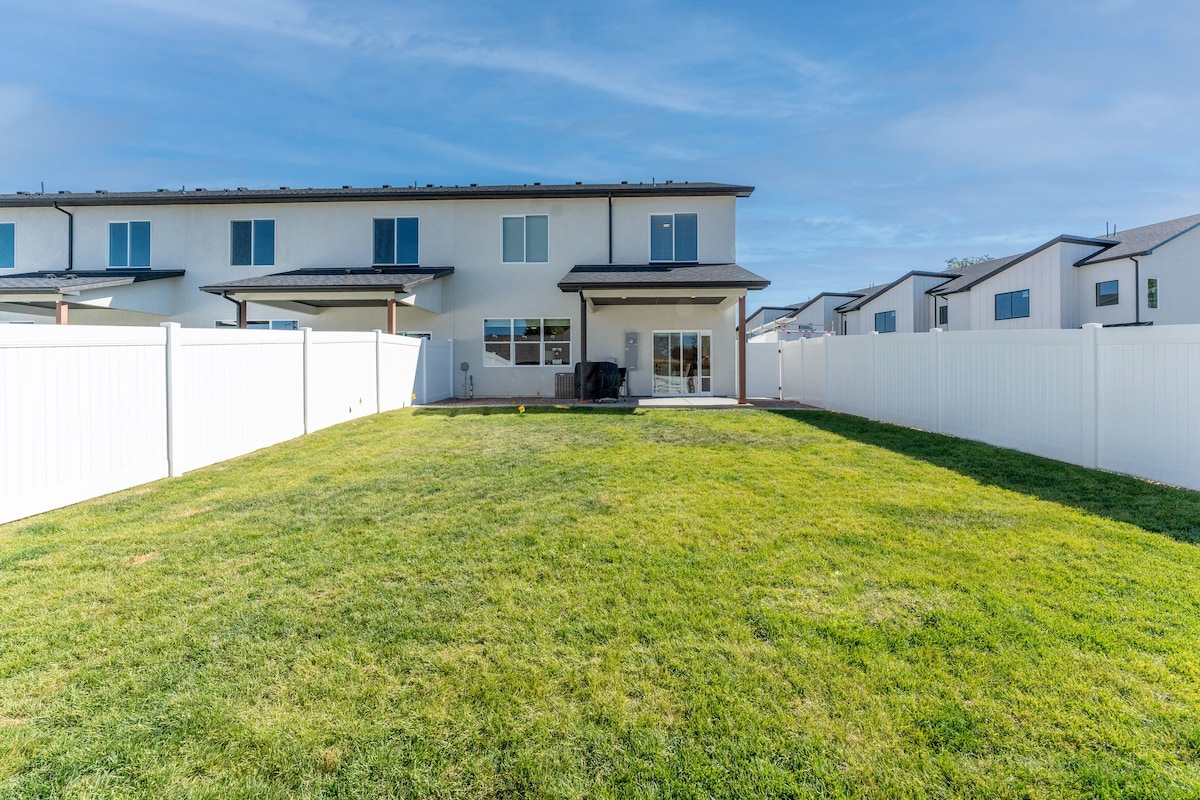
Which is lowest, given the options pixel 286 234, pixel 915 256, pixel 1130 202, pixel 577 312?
pixel 577 312

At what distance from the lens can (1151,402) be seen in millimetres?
5836

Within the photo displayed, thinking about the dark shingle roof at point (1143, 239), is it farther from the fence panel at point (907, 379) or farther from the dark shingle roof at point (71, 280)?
the dark shingle roof at point (71, 280)

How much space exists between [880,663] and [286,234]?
20496 mm

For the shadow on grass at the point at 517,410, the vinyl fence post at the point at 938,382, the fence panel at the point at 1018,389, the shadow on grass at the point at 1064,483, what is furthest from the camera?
the shadow on grass at the point at 517,410

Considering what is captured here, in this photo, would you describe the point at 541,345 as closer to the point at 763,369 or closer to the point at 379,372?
the point at 379,372

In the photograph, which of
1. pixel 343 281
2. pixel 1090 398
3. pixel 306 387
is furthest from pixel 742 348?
pixel 343 281

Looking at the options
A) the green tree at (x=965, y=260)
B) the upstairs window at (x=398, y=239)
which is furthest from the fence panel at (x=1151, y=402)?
the green tree at (x=965, y=260)

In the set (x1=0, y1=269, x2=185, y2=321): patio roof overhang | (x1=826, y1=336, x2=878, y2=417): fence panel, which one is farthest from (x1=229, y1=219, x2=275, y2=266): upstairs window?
(x1=826, y1=336, x2=878, y2=417): fence panel

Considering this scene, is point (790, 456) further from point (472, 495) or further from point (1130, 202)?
point (1130, 202)

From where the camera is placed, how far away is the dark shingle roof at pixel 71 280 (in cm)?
1365

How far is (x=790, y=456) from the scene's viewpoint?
24.2 feet

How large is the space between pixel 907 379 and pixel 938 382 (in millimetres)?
934

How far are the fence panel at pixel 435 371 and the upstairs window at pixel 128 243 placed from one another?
35.1 ft

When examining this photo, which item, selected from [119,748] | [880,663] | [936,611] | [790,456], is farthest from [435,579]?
[790,456]
